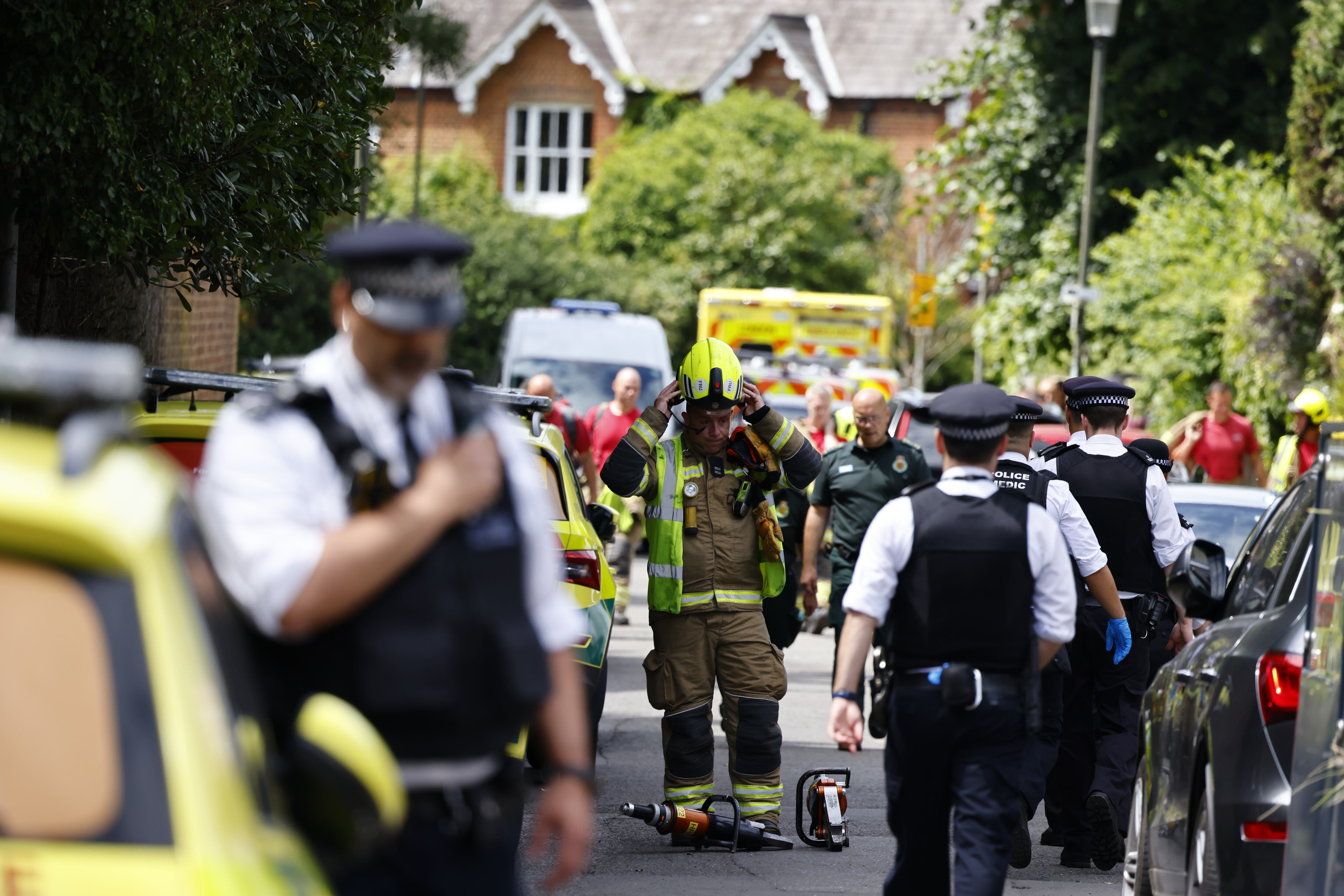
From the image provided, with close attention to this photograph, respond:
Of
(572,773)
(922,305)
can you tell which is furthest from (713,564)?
(922,305)

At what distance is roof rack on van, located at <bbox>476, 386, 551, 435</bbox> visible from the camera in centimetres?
829

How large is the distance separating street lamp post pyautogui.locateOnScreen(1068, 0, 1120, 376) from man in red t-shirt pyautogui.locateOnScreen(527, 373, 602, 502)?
6.88 meters

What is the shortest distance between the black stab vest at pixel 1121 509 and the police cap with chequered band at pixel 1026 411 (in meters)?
0.28

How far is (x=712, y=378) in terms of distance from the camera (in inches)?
305

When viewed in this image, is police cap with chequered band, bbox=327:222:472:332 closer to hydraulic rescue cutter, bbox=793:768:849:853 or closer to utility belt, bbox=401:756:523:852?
utility belt, bbox=401:756:523:852

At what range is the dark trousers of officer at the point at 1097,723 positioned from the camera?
7.95 meters

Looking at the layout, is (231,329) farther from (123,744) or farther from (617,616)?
(123,744)

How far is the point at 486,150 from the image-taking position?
5338cm

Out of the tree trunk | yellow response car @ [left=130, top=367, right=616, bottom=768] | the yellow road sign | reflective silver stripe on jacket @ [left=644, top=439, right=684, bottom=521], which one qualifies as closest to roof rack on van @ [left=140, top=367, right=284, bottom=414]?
yellow response car @ [left=130, top=367, right=616, bottom=768]

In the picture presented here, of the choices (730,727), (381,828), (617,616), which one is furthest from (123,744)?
(617,616)

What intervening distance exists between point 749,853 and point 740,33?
159 ft

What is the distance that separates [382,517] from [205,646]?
1.54ft

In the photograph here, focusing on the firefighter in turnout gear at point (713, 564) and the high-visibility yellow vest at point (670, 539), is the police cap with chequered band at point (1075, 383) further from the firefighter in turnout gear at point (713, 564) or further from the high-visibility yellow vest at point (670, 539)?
the high-visibility yellow vest at point (670, 539)

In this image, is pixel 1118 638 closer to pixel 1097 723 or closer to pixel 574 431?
pixel 1097 723
